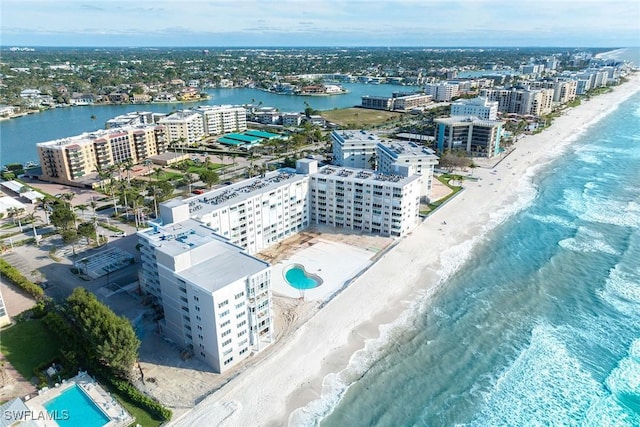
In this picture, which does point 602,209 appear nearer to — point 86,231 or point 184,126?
point 86,231

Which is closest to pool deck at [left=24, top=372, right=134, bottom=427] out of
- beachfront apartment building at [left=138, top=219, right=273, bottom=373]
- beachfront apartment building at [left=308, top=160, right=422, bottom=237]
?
beachfront apartment building at [left=138, top=219, right=273, bottom=373]

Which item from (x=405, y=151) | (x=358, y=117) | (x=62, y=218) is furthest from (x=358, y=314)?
(x=358, y=117)

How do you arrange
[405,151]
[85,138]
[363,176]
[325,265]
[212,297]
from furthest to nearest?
[85,138]
[405,151]
[363,176]
[325,265]
[212,297]

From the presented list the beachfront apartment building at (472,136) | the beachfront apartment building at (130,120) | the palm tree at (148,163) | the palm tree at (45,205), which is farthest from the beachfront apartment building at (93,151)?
the beachfront apartment building at (472,136)

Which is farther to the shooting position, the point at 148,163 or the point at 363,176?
the point at 148,163

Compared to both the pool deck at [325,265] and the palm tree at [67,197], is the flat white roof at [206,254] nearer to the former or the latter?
the pool deck at [325,265]

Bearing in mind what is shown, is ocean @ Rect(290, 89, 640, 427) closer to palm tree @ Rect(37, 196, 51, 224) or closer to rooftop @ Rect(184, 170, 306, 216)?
rooftop @ Rect(184, 170, 306, 216)

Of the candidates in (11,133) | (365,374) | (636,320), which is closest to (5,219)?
(365,374)
